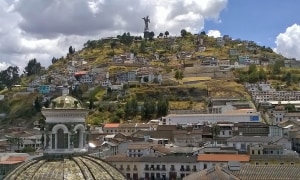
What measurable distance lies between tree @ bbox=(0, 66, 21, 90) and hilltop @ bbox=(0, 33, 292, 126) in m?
2.91

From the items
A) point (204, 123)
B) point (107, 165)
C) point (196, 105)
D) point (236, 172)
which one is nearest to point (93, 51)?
point (196, 105)

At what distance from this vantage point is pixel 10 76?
125 meters

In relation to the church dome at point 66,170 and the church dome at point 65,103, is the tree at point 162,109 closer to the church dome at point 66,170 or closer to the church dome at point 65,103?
the church dome at point 65,103

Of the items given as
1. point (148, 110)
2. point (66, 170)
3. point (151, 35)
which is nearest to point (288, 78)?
point (148, 110)

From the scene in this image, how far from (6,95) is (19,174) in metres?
103

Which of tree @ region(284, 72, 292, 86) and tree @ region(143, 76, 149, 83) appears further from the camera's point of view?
tree @ region(143, 76, 149, 83)

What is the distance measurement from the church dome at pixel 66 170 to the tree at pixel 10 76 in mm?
114067

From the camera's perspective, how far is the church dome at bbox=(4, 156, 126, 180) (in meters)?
9.95

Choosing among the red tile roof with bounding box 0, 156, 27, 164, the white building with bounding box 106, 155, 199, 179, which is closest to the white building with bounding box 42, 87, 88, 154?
the red tile roof with bounding box 0, 156, 27, 164

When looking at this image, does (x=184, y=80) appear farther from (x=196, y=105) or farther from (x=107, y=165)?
(x=107, y=165)

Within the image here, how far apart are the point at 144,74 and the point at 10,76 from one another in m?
40.2

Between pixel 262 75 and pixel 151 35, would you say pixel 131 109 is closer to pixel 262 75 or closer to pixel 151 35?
pixel 262 75

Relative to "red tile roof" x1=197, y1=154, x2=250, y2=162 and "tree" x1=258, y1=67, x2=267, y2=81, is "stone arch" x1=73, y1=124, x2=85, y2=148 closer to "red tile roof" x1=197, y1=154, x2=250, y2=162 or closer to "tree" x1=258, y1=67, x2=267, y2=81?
"red tile roof" x1=197, y1=154, x2=250, y2=162

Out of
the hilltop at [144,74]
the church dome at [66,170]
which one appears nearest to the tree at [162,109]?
the hilltop at [144,74]
